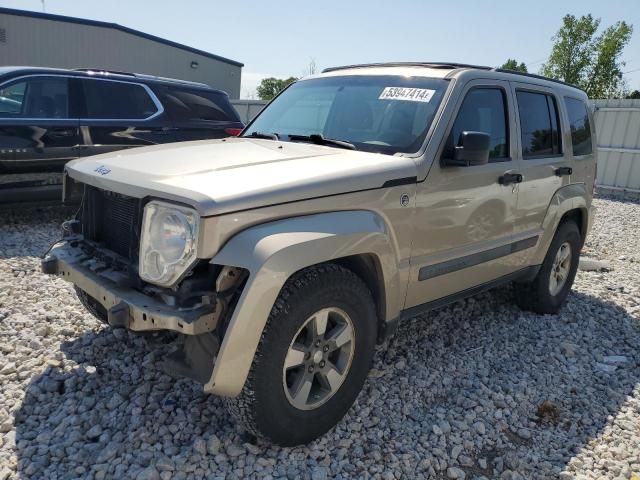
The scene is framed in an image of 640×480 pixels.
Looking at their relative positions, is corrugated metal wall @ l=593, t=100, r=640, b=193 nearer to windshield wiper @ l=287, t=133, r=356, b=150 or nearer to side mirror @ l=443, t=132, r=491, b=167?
side mirror @ l=443, t=132, r=491, b=167

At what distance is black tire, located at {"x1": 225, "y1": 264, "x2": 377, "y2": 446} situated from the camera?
2.37m

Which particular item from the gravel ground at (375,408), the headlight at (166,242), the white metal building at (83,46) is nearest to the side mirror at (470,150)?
the gravel ground at (375,408)

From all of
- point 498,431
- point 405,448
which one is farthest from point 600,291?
point 405,448

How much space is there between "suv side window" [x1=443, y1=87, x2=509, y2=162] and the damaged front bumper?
179cm

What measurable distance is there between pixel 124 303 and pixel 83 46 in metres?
22.8

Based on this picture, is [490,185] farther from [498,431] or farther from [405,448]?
[405,448]

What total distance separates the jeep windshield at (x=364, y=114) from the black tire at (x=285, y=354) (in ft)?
3.08

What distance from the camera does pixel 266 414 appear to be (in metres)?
2.43

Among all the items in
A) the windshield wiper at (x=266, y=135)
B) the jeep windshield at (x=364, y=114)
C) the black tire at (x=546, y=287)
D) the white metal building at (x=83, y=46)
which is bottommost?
the black tire at (x=546, y=287)

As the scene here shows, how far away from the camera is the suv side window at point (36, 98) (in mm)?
5816

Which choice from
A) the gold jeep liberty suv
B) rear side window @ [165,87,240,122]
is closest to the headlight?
the gold jeep liberty suv

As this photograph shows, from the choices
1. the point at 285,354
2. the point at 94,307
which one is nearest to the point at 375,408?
the point at 285,354

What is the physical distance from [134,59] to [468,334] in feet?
76.1

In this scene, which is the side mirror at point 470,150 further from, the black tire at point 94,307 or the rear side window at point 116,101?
the rear side window at point 116,101
